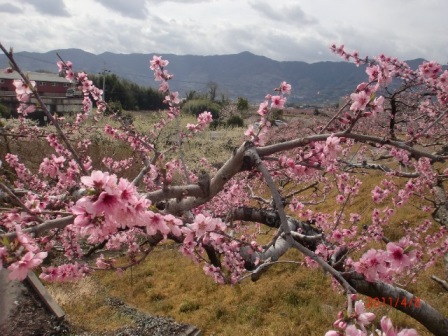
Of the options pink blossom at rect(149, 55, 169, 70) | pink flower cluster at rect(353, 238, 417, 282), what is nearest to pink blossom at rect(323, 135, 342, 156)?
pink flower cluster at rect(353, 238, 417, 282)

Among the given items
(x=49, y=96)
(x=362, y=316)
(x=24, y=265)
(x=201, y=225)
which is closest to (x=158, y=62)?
(x=201, y=225)

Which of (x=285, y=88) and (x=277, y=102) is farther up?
(x=285, y=88)

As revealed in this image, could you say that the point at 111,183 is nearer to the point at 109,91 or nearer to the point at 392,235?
the point at 392,235

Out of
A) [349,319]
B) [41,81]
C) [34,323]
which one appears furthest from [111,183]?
[41,81]

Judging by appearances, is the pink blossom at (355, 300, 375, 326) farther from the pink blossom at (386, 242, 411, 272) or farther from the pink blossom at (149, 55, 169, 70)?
the pink blossom at (149, 55, 169, 70)

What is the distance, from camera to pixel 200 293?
934 centimetres

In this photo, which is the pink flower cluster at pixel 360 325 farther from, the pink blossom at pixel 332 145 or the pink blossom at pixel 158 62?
the pink blossom at pixel 158 62

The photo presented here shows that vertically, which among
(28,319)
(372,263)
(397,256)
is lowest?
(28,319)

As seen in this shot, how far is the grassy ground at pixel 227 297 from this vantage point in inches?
287

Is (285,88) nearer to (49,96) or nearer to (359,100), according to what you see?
(359,100)

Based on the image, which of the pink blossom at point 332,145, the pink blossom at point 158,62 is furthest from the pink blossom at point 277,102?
the pink blossom at point 158,62

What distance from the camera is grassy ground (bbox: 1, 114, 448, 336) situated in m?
7.30

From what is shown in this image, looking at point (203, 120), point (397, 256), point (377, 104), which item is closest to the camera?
point (397, 256)

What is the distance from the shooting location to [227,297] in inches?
348
